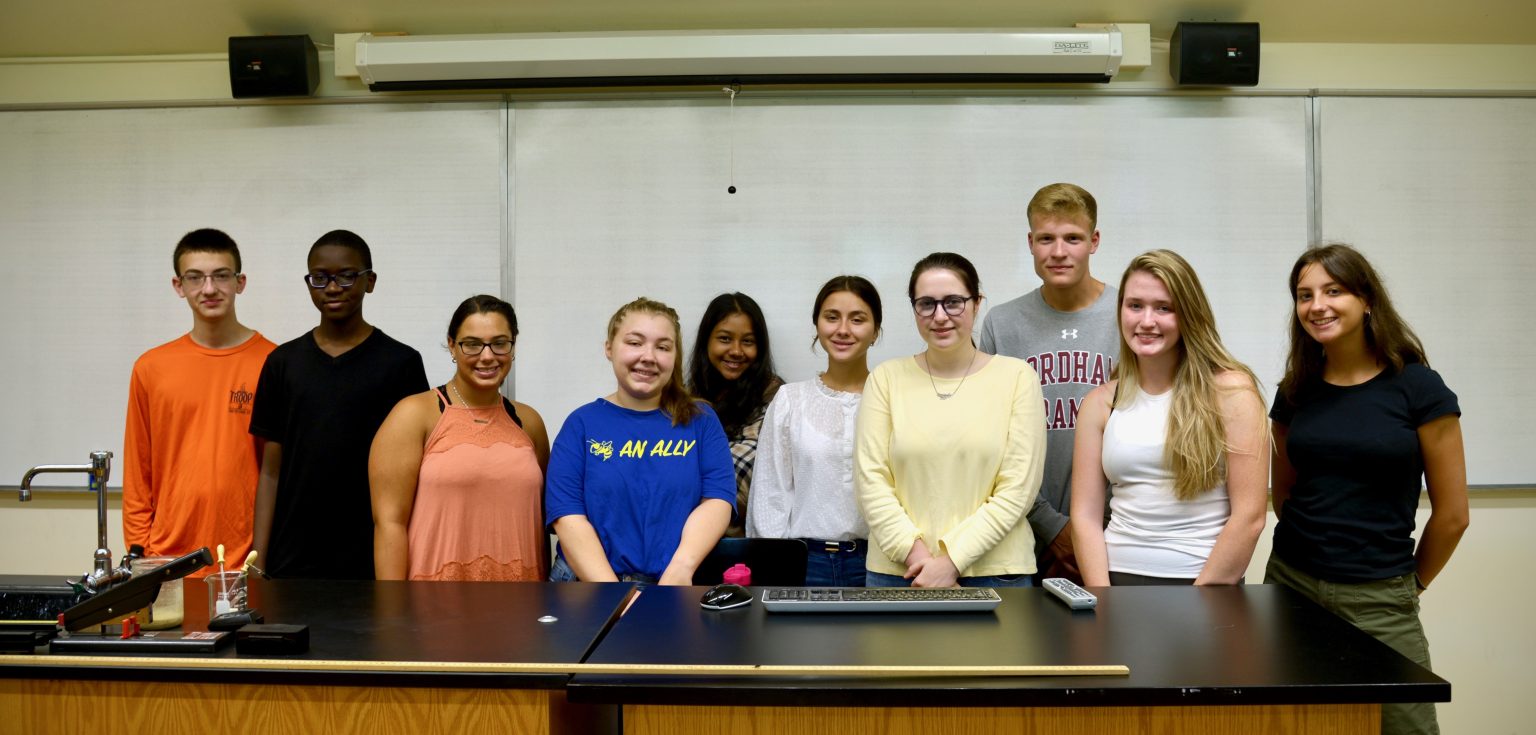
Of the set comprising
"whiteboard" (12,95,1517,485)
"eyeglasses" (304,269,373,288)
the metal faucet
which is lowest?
the metal faucet

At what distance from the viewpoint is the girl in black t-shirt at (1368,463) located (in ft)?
7.00

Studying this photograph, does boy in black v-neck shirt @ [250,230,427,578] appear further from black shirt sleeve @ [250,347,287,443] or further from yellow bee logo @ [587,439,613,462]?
yellow bee logo @ [587,439,613,462]

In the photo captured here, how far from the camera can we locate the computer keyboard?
1754 millimetres

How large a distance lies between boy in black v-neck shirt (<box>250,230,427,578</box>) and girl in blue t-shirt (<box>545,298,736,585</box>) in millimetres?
633

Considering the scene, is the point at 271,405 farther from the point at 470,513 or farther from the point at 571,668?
the point at 571,668

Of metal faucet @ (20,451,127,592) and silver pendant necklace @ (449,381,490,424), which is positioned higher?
silver pendant necklace @ (449,381,490,424)

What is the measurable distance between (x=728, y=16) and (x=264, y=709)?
2705mm

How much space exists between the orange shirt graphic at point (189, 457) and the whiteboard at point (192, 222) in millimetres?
810

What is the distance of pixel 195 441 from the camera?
286cm

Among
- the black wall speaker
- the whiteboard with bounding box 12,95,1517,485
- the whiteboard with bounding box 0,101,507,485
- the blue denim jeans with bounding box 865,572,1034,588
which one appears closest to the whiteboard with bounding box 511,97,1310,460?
the whiteboard with bounding box 12,95,1517,485

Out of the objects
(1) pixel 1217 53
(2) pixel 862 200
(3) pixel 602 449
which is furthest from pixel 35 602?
(1) pixel 1217 53

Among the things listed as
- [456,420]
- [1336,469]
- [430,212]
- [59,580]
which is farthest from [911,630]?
[430,212]

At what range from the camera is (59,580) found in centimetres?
190

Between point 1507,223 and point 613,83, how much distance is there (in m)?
3.26
